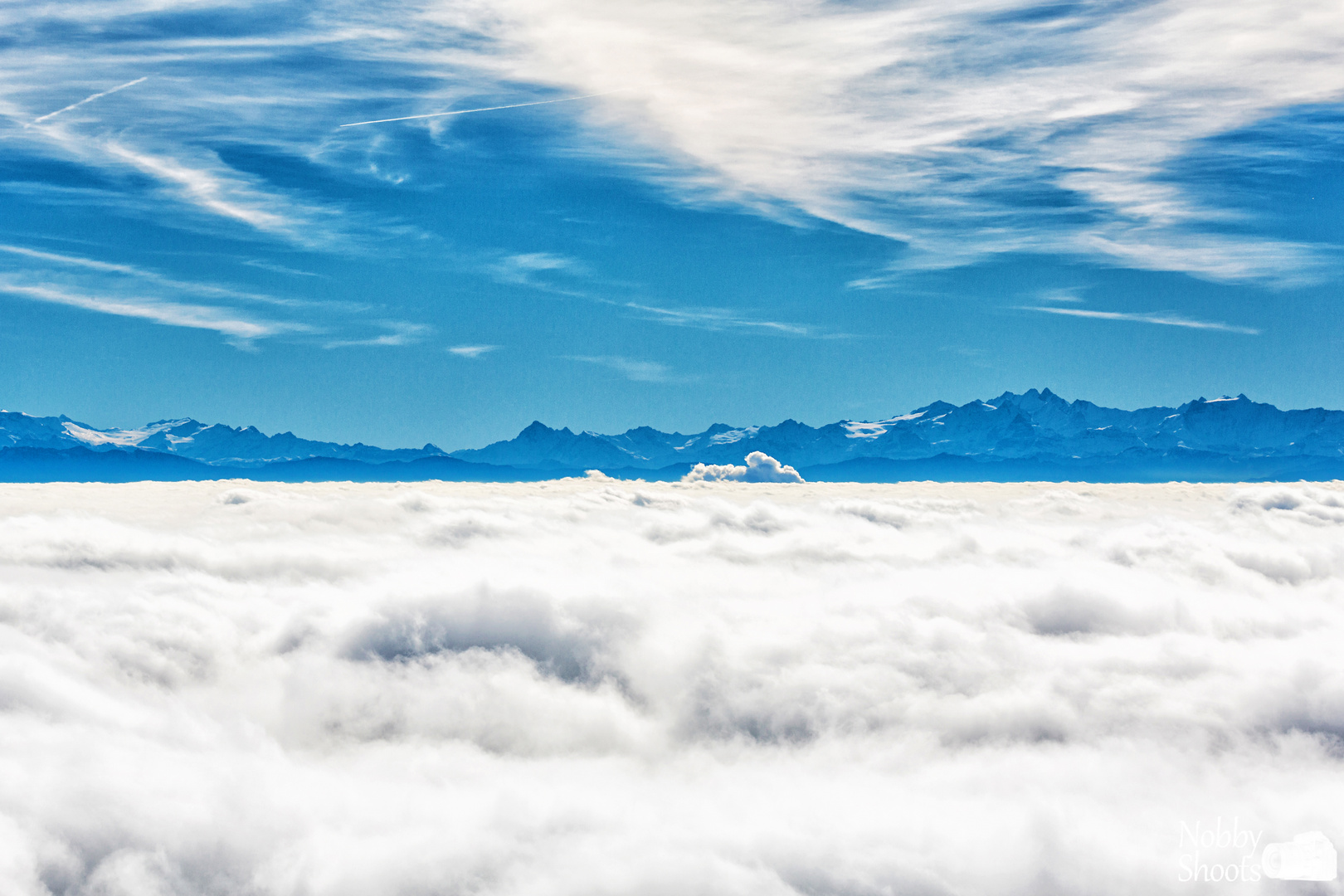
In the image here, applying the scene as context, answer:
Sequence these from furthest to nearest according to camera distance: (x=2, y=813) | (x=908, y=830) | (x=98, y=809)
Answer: (x=908, y=830) < (x=98, y=809) < (x=2, y=813)

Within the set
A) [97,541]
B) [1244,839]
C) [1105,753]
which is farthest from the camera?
[97,541]

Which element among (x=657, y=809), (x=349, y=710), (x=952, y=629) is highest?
(x=952, y=629)

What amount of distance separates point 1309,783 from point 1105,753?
101ft

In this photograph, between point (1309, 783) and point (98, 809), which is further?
point (1309, 783)

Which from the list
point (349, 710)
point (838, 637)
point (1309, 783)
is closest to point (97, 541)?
point (349, 710)

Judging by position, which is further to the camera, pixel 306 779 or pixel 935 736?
pixel 935 736

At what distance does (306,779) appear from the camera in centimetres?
13400

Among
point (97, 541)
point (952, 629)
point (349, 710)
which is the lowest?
point (349, 710)

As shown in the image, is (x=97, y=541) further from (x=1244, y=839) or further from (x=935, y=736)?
(x=1244, y=839)

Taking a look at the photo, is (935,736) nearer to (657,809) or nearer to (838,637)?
(838,637)

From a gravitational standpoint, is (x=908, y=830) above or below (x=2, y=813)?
below

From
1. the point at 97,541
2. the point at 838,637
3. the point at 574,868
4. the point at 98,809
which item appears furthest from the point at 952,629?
the point at 97,541

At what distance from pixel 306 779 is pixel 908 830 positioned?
95998 mm

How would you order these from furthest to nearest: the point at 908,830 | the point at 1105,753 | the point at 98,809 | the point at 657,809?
the point at 1105,753 < the point at 657,809 < the point at 908,830 < the point at 98,809
